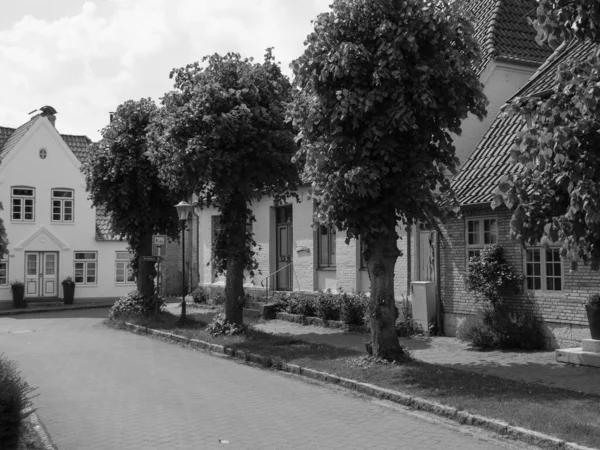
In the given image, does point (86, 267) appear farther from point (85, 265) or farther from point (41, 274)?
point (41, 274)

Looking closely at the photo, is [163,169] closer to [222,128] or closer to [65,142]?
[222,128]

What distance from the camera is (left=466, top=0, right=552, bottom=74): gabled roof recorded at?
58.1ft

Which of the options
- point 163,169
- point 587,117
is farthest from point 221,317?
point 587,117

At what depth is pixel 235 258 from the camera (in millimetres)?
16406

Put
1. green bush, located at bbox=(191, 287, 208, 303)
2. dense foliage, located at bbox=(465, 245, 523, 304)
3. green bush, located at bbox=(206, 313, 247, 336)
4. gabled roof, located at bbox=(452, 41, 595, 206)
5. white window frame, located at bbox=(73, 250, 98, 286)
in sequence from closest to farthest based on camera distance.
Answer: dense foliage, located at bbox=(465, 245, 523, 304)
gabled roof, located at bbox=(452, 41, 595, 206)
green bush, located at bbox=(206, 313, 247, 336)
green bush, located at bbox=(191, 287, 208, 303)
white window frame, located at bbox=(73, 250, 98, 286)

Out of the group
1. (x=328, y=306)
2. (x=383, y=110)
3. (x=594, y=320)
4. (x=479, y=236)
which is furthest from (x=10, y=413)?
(x=328, y=306)

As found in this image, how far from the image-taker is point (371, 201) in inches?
452

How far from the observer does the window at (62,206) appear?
32.8 meters

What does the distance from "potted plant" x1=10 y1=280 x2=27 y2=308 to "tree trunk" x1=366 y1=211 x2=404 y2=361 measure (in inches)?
922

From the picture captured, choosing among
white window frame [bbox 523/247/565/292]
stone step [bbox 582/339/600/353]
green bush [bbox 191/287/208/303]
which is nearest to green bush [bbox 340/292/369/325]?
white window frame [bbox 523/247/565/292]

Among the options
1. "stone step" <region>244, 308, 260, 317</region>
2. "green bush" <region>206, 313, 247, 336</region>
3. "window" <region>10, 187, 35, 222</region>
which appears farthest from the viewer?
"window" <region>10, 187, 35, 222</region>

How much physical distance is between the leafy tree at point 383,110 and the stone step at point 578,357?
3064mm

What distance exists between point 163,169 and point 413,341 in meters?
7.19

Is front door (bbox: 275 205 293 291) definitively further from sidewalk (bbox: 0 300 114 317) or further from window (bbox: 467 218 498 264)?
sidewalk (bbox: 0 300 114 317)
